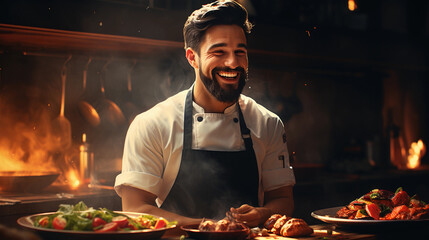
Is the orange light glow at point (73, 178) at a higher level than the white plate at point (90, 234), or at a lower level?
higher

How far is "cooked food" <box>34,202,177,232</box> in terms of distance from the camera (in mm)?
1613

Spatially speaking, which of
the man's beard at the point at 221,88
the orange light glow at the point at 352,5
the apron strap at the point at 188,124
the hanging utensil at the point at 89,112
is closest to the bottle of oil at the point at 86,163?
the hanging utensil at the point at 89,112

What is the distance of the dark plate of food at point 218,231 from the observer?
1.71 meters

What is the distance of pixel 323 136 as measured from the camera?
216 inches

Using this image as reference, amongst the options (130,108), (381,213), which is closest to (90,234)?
(381,213)

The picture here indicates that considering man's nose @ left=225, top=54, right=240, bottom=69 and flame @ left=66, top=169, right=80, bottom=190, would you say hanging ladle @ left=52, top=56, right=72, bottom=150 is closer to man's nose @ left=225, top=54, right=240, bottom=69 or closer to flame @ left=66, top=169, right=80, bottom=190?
flame @ left=66, top=169, right=80, bottom=190

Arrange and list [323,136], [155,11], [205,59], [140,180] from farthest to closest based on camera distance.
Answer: [323,136] → [155,11] → [205,59] → [140,180]

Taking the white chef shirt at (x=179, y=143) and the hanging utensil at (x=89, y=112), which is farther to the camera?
the hanging utensil at (x=89, y=112)

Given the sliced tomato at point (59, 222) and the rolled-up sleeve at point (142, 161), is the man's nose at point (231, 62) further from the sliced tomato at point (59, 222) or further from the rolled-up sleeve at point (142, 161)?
the sliced tomato at point (59, 222)

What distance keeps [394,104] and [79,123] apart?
3598 millimetres

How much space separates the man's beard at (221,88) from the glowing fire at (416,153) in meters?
3.74

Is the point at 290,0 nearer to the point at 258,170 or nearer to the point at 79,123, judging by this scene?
the point at 79,123

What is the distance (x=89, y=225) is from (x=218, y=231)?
1.35 ft

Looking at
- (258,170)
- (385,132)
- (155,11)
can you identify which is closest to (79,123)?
(155,11)
